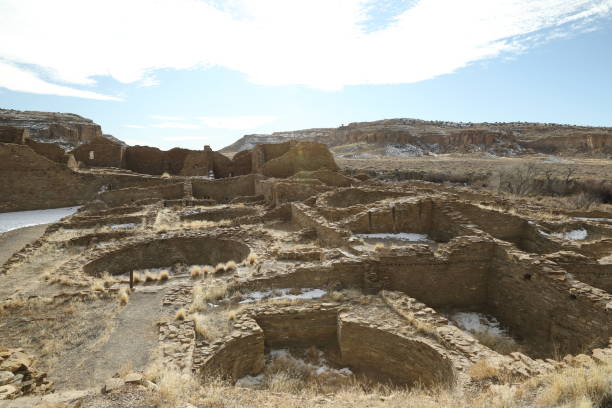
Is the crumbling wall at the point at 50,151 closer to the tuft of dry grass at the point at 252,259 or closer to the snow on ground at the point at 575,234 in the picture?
the tuft of dry grass at the point at 252,259

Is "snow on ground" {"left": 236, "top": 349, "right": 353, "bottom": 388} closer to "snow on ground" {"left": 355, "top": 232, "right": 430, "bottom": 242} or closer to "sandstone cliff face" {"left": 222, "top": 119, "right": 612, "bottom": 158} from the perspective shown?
"snow on ground" {"left": 355, "top": 232, "right": 430, "bottom": 242}

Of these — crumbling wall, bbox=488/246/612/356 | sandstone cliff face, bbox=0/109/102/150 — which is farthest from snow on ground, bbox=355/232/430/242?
sandstone cliff face, bbox=0/109/102/150

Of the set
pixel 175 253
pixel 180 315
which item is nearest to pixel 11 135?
pixel 175 253

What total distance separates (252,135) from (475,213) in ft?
333

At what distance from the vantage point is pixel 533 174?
34.0 meters

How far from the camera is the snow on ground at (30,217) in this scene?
57.1ft

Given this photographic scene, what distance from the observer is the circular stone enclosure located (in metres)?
11.7

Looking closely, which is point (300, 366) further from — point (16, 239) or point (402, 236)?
point (16, 239)

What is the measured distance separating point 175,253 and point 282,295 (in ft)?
19.9

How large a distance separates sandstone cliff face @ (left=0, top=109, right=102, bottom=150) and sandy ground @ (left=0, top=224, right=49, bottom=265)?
31.5 meters

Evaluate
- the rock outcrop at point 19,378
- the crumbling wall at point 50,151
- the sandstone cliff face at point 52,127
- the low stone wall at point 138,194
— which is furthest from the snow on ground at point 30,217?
the sandstone cliff face at point 52,127

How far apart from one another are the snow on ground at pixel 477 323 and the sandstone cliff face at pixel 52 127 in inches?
1854

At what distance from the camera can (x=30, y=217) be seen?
19109 millimetres

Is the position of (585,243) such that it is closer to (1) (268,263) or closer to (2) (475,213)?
(2) (475,213)
